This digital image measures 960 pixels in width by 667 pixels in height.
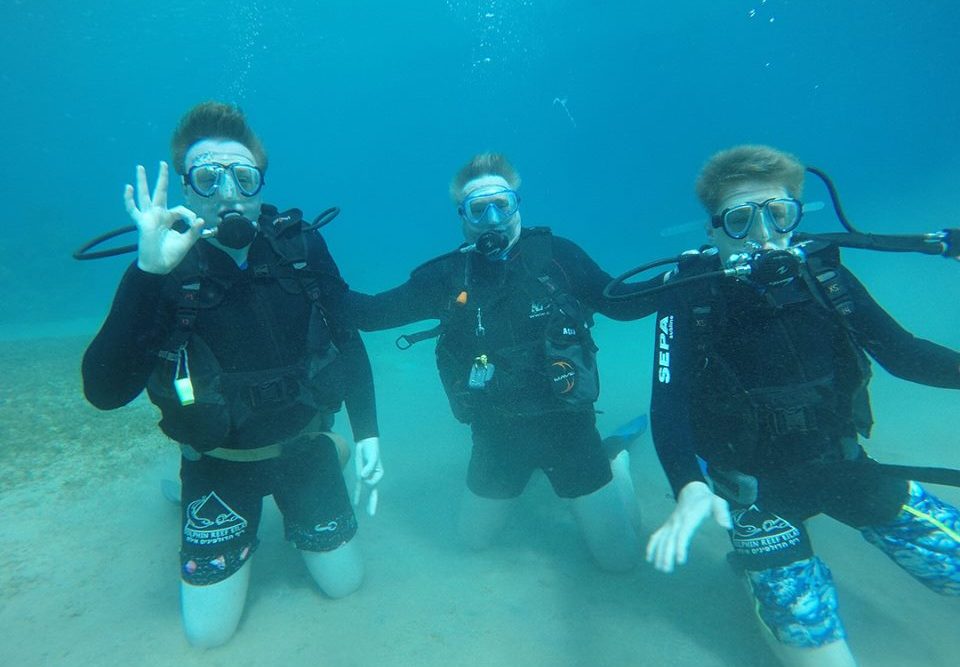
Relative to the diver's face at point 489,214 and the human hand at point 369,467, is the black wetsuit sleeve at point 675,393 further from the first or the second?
the human hand at point 369,467

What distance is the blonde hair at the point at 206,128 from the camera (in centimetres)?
328

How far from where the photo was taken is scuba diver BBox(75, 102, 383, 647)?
2799mm

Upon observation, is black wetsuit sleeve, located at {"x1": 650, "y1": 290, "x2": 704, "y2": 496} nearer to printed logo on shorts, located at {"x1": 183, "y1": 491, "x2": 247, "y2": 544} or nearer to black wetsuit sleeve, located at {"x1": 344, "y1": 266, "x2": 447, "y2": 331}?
black wetsuit sleeve, located at {"x1": 344, "y1": 266, "x2": 447, "y2": 331}

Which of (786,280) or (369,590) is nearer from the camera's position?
(786,280)

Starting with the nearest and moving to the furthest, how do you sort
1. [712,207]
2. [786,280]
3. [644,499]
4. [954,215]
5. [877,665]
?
1. [786,280]
2. [877,665]
3. [712,207]
4. [644,499]
5. [954,215]

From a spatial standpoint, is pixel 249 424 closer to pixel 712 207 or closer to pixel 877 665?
pixel 712 207

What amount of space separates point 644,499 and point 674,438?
2683mm

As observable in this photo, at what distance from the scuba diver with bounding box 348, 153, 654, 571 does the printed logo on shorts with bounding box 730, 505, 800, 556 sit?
113 centimetres

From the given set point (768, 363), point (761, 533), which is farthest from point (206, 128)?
point (761, 533)

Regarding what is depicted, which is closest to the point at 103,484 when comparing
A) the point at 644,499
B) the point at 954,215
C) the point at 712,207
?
the point at 644,499

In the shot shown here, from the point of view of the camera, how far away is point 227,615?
11.3 ft

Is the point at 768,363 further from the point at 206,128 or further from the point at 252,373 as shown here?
the point at 206,128

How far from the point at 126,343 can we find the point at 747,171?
3742 mm

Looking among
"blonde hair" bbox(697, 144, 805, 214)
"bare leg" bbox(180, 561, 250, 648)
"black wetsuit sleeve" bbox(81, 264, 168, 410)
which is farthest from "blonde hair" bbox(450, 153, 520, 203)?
"bare leg" bbox(180, 561, 250, 648)
